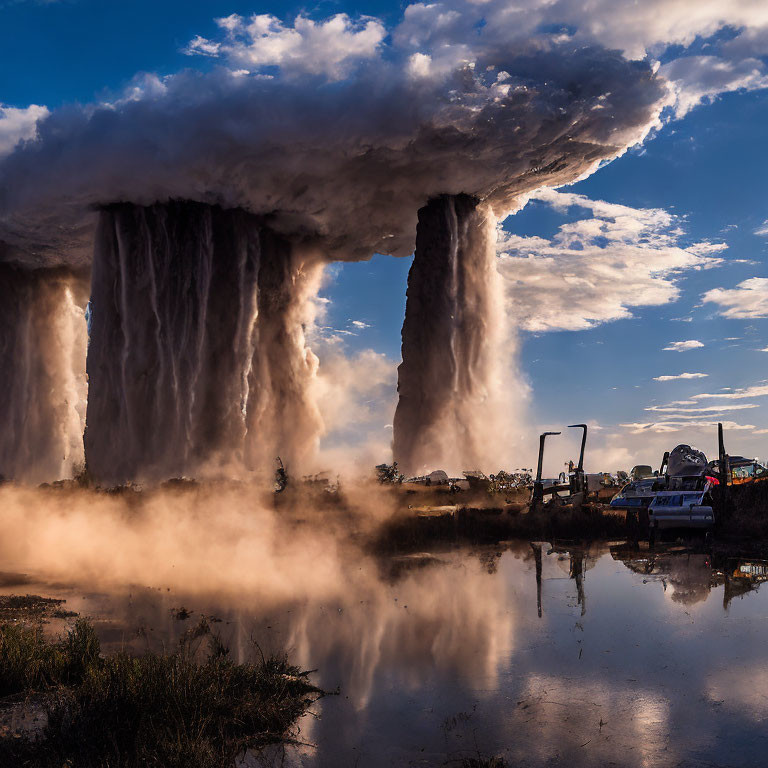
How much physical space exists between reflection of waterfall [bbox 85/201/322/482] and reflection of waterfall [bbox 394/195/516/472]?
9.28 m

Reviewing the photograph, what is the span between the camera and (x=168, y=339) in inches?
1590

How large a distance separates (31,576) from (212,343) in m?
25.9

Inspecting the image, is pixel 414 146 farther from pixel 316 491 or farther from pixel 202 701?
pixel 202 701

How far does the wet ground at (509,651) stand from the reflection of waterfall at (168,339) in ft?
78.6

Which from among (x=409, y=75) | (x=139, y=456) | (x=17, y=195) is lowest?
(x=139, y=456)

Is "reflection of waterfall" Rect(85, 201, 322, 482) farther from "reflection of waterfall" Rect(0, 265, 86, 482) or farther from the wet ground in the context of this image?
the wet ground

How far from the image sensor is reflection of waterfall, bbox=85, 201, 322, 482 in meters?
39.8

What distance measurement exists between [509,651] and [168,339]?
34514 millimetres

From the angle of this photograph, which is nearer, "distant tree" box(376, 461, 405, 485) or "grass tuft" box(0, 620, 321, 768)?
"grass tuft" box(0, 620, 321, 768)

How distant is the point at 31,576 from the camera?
15.9 meters

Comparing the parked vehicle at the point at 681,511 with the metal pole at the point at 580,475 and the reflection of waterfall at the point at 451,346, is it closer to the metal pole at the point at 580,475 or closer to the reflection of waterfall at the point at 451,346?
the metal pole at the point at 580,475

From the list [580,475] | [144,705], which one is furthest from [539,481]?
[144,705]

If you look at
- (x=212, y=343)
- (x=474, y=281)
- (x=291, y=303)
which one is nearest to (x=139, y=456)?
(x=212, y=343)

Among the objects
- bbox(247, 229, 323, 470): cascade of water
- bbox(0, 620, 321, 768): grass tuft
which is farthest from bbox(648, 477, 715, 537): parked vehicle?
bbox(247, 229, 323, 470): cascade of water
